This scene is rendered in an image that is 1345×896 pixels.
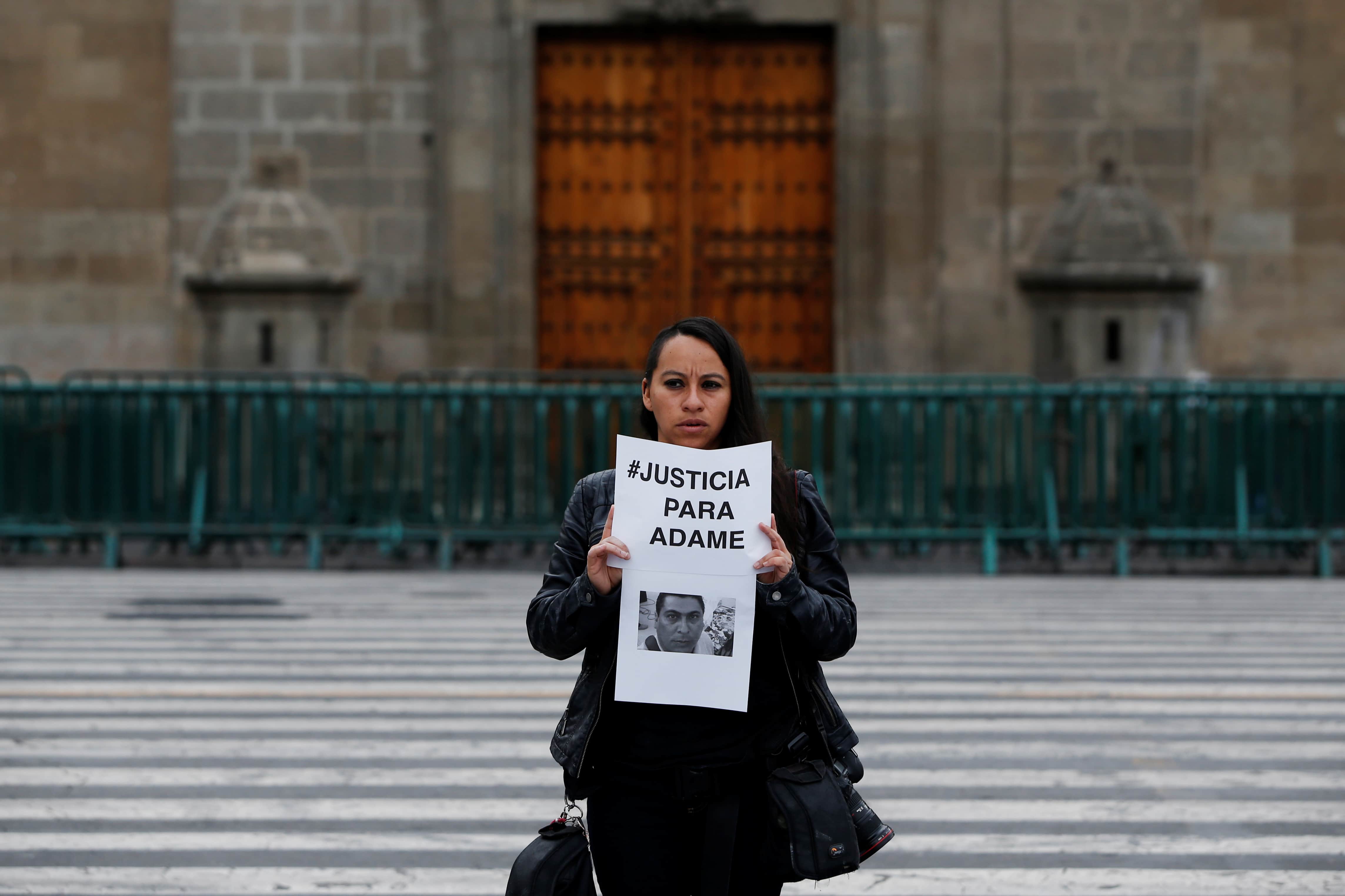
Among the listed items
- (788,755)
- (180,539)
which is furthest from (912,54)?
(788,755)

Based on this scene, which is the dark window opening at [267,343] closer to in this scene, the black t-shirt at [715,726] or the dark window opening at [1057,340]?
the dark window opening at [1057,340]

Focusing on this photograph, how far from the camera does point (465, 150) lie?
17578 mm

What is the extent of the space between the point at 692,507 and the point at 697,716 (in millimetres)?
397

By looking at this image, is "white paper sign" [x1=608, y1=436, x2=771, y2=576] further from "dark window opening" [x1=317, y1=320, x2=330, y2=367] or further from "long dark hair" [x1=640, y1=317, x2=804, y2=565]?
"dark window opening" [x1=317, y1=320, x2=330, y2=367]

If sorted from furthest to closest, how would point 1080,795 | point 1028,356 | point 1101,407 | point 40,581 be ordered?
point 1028,356
point 1101,407
point 40,581
point 1080,795

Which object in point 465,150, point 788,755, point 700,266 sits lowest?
point 788,755

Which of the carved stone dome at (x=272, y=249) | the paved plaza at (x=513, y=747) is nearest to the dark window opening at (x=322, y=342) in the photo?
the carved stone dome at (x=272, y=249)

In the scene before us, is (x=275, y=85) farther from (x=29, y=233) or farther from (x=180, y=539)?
(x=180, y=539)

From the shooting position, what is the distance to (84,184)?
17.9 m

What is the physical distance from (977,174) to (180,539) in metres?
8.92

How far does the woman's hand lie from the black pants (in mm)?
392

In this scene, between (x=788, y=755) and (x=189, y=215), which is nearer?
(x=788, y=755)

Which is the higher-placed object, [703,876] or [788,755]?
[788,755]

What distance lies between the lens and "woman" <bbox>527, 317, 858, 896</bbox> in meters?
3.12
